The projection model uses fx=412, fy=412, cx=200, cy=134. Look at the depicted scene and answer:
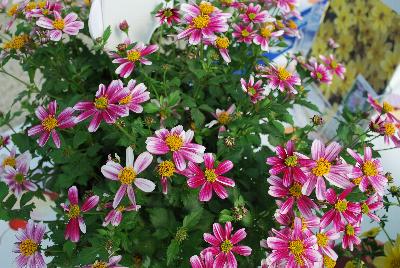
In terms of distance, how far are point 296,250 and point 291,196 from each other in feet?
0.26

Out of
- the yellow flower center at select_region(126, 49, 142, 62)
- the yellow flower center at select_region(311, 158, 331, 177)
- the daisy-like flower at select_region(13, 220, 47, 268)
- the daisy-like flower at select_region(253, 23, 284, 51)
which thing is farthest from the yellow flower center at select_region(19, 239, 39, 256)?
the daisy-like flower at select_region(253, 23, 284, 51)

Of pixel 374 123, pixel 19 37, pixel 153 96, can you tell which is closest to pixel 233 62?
pixel 153 96

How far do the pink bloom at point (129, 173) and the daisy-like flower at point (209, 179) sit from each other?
0.22 ft

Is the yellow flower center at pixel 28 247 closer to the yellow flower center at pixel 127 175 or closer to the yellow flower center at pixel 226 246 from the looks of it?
the yellow flower center at pixel 127 175

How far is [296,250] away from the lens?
1.92 feet

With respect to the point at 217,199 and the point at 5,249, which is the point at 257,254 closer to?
the point at 217,199

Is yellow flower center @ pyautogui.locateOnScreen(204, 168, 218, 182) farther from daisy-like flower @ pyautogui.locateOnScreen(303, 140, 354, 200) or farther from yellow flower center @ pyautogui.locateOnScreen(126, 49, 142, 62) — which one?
yellow flower center @ pyautogui.locateOnScreen(126, 49, 142, 62)

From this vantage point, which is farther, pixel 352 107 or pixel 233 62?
pixel 352 107

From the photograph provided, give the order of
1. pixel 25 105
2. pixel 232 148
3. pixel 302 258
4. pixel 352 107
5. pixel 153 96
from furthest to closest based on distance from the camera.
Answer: pixel 352 107 → pixel 25 105 → pixel 153 96 → pixel 232 148 → pixel 302 258

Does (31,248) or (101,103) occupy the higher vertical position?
(101,103)

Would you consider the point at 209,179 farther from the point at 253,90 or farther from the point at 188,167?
the point at 253,90

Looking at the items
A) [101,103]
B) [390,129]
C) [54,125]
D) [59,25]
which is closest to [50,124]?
[54,125]

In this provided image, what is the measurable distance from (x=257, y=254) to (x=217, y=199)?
0.38ft

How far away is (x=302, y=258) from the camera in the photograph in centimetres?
59
